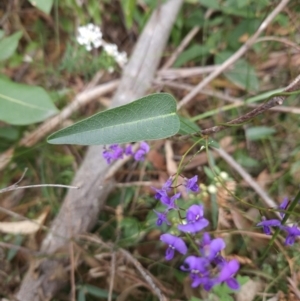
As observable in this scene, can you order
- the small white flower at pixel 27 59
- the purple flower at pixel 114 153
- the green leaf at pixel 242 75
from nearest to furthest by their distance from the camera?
the purple flower at pixel 114 153 → the green leaf at pixel 242 75 → the small white flower at pixel 27 59

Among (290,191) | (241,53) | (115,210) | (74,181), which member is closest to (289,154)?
(290,191)

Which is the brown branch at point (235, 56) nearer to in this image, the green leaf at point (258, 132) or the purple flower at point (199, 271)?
the green leaf at point (258, 132)

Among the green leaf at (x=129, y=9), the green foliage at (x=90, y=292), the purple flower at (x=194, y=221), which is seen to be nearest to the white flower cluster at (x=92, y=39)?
the green leaf at (x=129, y=9)

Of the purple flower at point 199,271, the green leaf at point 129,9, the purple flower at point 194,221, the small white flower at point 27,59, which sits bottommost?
the purple flower at point 199,271

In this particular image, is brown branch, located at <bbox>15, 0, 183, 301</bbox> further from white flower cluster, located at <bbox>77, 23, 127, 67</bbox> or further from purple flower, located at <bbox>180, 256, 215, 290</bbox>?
purple flower, located at <bbox>180, 256, 215, 290</bbox>

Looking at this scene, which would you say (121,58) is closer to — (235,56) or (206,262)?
(235,56)

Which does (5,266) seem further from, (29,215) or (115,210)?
(115,210)

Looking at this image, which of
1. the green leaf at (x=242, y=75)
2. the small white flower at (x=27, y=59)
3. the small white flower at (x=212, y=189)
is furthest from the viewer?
the small white flower at (x=27, y=59)

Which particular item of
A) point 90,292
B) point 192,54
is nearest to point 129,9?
point 192,54
